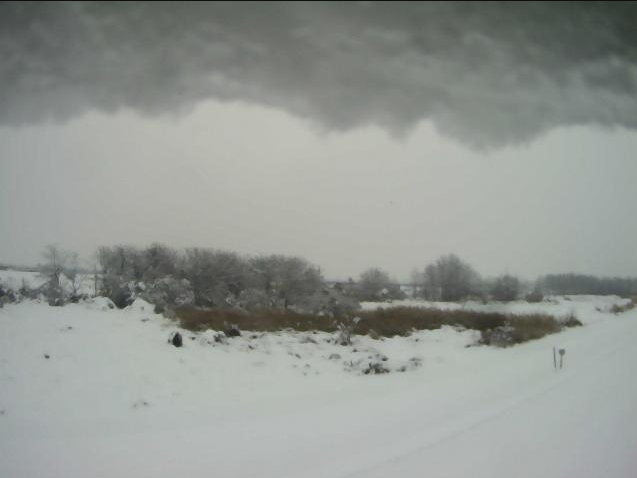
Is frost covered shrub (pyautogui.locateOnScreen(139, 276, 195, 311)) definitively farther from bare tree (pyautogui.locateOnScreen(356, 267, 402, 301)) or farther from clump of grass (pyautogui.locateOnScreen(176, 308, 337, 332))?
bare tree (pyautogui.locateOnScreen(356, 267, 402, 301))

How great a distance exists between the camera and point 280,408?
22.2ft

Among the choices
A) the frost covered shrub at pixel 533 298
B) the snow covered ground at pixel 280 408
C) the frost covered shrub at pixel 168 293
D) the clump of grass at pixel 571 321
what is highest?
the frost covered shrub at pixel 168 293

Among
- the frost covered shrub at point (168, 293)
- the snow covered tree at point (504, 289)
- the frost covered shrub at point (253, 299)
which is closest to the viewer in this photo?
the frost covered shrub at point (168, 293)

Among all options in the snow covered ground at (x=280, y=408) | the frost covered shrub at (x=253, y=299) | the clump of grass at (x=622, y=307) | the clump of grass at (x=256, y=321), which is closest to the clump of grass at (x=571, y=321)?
the clump of grass at (x=622, y=307)

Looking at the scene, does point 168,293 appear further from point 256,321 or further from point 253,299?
point 256,321

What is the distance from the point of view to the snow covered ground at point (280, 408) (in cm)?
450

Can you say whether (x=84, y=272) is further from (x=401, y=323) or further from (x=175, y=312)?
(x=401, y=323)

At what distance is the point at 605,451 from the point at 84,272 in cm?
1892

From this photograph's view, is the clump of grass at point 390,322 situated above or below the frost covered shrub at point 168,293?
below

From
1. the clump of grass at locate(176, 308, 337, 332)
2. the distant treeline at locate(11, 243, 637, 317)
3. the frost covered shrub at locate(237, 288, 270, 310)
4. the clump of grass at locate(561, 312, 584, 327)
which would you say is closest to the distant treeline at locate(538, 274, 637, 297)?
the distant treeline at locate(11, 243, 637, 317)

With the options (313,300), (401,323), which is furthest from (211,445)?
(313,300)

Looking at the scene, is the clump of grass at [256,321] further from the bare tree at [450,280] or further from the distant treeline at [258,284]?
the bare tree at [450,280]

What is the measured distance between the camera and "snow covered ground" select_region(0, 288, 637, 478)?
14.8 feet

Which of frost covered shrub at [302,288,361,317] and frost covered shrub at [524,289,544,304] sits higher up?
frost covered shrub at [302,288,361,317]
